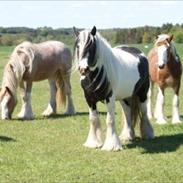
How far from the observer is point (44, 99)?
1980 cm

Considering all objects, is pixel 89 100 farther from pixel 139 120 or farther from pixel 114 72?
pixel 139 120

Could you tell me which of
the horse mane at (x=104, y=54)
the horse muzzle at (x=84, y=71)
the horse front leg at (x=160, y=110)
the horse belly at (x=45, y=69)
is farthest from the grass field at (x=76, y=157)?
the horse belly at (x=45, y=69)

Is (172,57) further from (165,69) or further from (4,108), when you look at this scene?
(4,108)

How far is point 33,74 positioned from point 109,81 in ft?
→ 16.5

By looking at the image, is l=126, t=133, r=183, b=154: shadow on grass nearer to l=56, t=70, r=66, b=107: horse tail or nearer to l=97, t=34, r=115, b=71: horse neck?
l=97, t=34, r=115, b=71: horse neck

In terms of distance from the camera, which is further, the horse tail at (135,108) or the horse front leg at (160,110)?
the horse front leg at (160,110)

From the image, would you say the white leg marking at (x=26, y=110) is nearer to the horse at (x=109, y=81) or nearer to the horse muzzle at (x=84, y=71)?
the horse at (x=109, y=81)

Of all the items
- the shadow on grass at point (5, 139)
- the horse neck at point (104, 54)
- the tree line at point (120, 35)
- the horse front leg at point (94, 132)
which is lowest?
the tree line at point (120, 35)

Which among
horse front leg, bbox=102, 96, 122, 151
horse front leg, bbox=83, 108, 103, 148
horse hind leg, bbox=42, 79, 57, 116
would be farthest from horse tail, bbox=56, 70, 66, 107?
horse front leg, bbox=102, 96, 122, 151

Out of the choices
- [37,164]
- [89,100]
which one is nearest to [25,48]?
[89,100]

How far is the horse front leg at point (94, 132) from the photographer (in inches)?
380

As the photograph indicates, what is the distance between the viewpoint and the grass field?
7594mm

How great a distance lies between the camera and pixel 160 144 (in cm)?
998

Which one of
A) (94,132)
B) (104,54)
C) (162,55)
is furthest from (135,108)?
(162,55)
